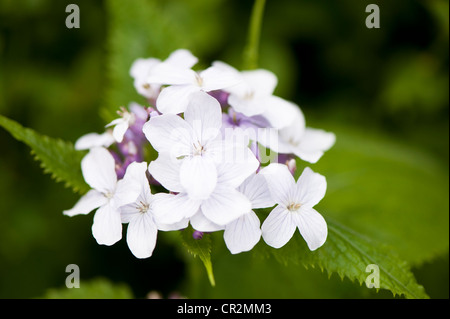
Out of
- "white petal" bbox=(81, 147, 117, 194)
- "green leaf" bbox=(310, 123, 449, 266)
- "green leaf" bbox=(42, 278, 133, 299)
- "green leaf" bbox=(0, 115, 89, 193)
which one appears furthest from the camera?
"green leaf" bbox=(310, 123, 449, 266)

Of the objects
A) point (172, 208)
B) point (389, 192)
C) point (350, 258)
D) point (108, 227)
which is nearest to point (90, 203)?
point (108, 227)

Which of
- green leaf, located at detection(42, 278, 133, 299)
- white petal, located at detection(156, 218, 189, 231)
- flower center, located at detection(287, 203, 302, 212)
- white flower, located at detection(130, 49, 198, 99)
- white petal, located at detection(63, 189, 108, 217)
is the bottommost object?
green leaf, located at detection(42, 278, 133, 299)

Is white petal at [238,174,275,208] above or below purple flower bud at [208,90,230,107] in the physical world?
below

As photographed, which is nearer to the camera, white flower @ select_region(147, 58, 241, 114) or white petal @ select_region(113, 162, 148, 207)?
white petal @ select_region(113, 162, 148, 207)

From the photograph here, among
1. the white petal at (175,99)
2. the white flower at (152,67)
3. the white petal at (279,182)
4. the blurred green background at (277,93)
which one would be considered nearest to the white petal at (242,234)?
the white petal at (279,182)

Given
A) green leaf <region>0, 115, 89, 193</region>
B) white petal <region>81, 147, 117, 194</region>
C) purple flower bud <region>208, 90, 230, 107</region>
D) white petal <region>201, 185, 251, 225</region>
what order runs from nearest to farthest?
white petal <region>201, 185, 251, 225</region>
white petal <region>81, 147, 117, 194</region>
green leaf <region>0, 115, 89, 193</region>
purple flower bud <region>208, 90, 230, 107</region>

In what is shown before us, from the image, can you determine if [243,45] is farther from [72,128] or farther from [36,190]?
[36,190]

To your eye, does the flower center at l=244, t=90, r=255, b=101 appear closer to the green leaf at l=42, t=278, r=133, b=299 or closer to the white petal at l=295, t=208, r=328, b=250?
the white petal at l=295, t=208, r=328, b=250

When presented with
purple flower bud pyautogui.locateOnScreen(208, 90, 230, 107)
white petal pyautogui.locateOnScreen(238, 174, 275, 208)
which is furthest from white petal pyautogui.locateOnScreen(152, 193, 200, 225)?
purple flower bud pyautogui.locateOnScreen(208, 90, 230, 107)

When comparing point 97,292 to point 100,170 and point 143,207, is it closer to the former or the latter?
point 100,170
